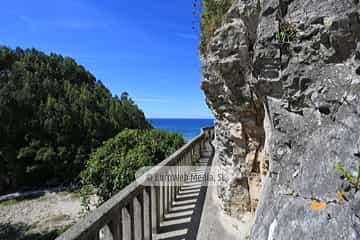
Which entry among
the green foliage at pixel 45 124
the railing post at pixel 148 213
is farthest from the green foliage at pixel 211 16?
the green foliage at pixel 45 124

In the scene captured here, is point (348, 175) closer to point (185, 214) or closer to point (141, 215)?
point (141, 215)

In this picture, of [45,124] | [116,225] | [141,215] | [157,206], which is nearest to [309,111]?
[116,225]

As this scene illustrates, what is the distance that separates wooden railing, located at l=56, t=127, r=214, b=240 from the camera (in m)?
1.60

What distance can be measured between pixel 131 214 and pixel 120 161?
253cm

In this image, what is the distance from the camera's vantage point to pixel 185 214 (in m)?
3.83

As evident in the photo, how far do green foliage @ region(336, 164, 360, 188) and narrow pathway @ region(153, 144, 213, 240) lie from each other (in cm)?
219

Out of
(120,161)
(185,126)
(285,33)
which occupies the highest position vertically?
(285,33)

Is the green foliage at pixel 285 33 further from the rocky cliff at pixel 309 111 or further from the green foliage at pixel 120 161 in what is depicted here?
the green foliage at pixel 120 161

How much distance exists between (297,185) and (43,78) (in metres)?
20.6

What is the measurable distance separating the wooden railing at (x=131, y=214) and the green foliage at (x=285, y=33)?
190 centimetres

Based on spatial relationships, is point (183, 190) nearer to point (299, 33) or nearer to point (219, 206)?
point (219, 206)

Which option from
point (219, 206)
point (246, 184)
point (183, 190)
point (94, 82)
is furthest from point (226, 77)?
point (94, 82)

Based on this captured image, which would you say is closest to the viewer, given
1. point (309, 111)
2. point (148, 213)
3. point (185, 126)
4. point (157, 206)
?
point (309, 111)

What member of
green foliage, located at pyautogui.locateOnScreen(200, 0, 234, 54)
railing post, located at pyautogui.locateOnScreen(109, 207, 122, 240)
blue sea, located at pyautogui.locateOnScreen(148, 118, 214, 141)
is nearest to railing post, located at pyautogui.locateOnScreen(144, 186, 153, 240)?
railing post, located at pyautogui.locateOnScreen(109, 207, 122, 240)
